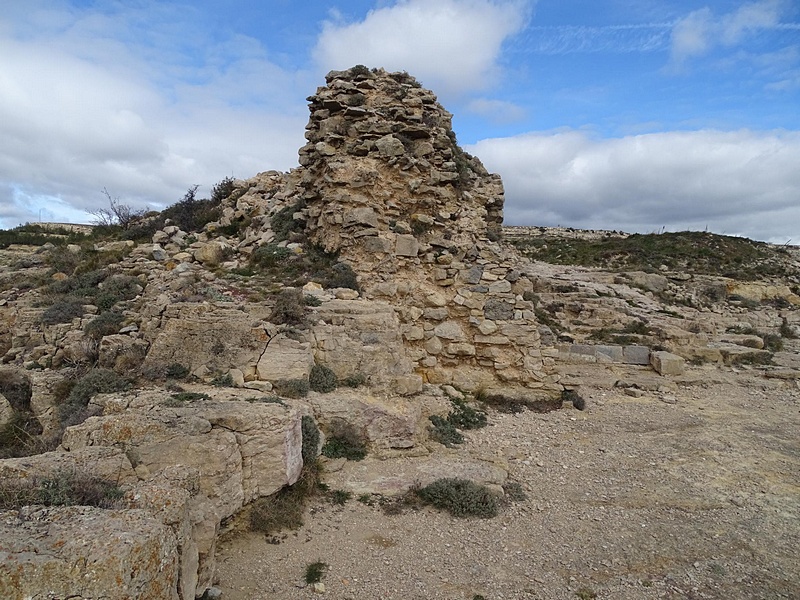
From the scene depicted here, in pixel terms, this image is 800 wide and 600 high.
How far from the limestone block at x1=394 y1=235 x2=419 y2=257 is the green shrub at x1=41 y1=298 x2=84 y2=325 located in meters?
5.71

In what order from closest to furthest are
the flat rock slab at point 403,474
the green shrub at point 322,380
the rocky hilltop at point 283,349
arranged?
the rocky hilltop at point 283,349
the flat rock slab at point 403,474
the green shrub at point 322,380

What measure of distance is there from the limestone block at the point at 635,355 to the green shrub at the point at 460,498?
8.25 metres

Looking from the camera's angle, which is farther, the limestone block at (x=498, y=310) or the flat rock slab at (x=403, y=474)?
the limestone block at (x=498, y=310)

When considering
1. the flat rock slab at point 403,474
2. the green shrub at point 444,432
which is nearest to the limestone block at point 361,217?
the green shrub at point 444,432

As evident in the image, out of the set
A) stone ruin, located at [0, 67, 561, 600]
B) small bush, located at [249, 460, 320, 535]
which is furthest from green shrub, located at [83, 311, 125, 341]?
small bush, located at [249, 460, 320, 535]

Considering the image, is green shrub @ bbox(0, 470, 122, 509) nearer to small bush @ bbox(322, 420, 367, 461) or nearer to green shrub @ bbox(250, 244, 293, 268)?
small bush @ bbox(322, 420, 367, 461)

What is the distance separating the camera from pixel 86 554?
2588mm

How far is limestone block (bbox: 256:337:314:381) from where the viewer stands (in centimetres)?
670

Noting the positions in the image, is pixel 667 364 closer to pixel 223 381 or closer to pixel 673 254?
pixel 223 381

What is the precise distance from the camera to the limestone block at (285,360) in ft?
22.0

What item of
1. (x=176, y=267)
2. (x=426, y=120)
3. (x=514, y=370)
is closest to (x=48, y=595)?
(x=176, y=267)

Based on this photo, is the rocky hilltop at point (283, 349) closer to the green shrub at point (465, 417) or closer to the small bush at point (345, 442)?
the small bush at point (345, 442)

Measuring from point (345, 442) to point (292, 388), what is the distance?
3.32 ft

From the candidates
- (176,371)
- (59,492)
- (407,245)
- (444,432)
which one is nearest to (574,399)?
(444,432)
